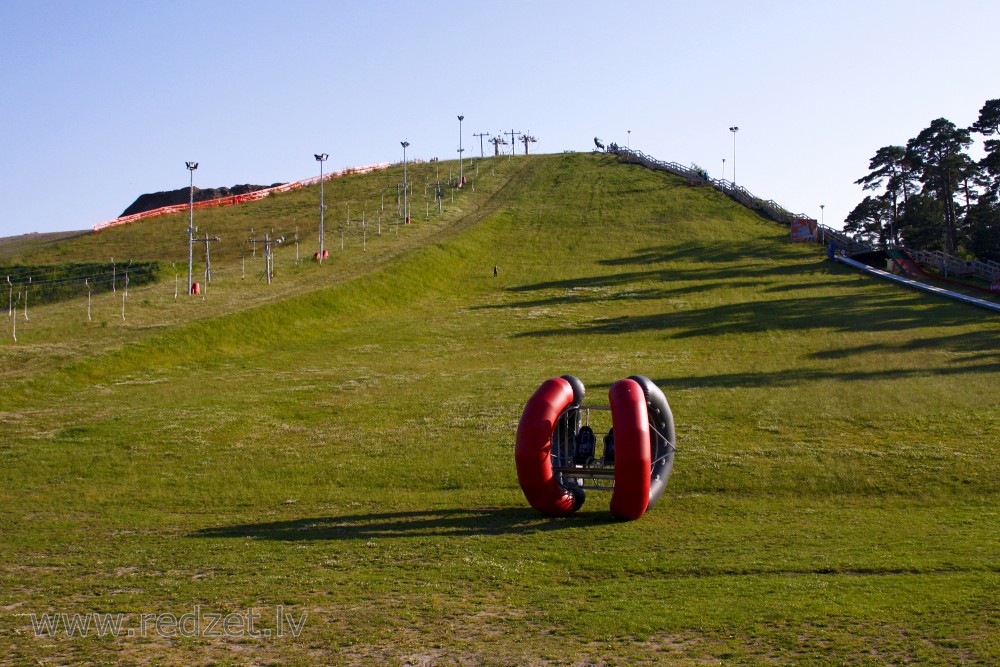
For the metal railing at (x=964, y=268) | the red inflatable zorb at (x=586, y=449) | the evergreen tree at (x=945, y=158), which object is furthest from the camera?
the evergreen tree at (x=945, y=158)

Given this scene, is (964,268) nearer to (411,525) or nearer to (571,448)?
(571,448)

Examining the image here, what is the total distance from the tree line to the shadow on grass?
76.4 metres

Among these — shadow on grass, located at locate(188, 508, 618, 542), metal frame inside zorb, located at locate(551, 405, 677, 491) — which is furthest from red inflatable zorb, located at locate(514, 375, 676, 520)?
shadow on grass, located at locate(188, 508, 618, 542)

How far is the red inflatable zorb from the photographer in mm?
22922

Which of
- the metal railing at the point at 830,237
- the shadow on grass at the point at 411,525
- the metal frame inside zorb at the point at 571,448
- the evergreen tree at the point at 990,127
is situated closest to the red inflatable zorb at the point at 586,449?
the metal frame inside zorb at the point at 571,448

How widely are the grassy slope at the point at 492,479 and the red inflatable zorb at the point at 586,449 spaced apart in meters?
0.79

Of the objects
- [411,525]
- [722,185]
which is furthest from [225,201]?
[411,525]

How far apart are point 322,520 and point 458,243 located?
6571 cm

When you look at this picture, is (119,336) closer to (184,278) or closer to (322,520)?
(184,278)

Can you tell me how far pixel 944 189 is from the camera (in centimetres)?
10456

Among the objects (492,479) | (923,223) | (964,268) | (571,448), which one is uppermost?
(923,223)

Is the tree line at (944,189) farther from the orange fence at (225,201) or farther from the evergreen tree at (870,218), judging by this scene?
the orange fence at (225,201)

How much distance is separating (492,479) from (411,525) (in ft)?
19.5

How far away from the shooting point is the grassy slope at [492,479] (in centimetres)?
1579
